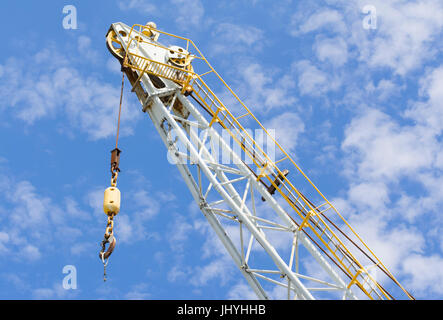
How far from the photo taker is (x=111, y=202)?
1789cm

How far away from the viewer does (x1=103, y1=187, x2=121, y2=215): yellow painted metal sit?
17.9m

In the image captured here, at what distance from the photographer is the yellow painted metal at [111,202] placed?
703 inches
